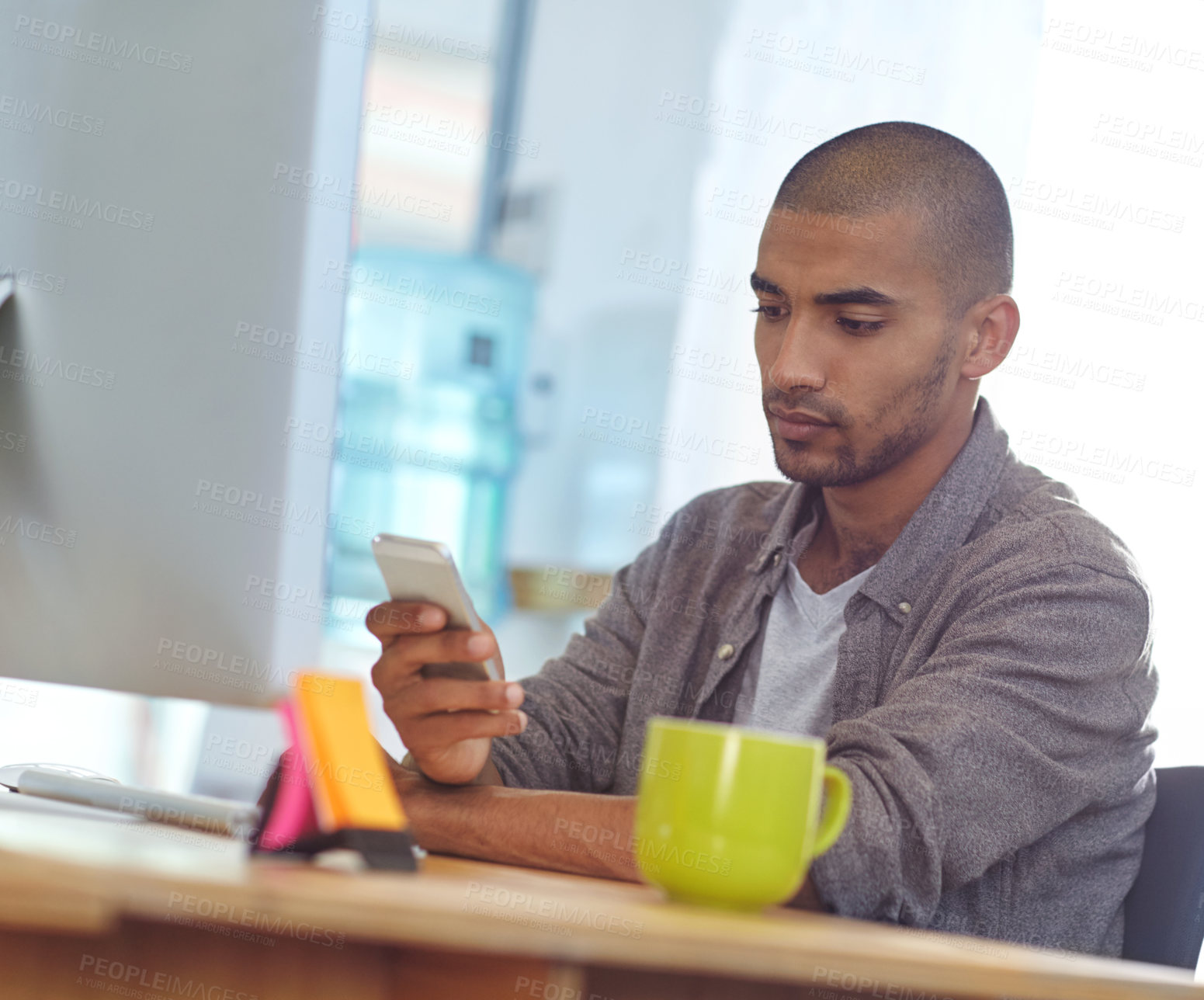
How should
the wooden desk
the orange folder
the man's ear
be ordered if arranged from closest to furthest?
1. the wooden desk
2. the orange folder
3. the man's ear

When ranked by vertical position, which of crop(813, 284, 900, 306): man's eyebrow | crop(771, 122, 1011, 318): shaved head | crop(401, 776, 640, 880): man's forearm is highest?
crop(771, 122, 1011, 318): shaved head

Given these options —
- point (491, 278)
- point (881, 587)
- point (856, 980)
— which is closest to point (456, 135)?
point (491, 278)

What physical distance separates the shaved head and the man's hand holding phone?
0.70 m

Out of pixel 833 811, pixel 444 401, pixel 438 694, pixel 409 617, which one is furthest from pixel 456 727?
pixel 444 401

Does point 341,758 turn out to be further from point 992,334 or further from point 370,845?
point 992,334

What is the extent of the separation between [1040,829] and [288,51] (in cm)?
81

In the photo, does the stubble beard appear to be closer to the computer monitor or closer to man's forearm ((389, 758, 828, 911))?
man's forearm ((389, 758, 828, 911))

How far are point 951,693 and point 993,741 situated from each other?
0.05 metres

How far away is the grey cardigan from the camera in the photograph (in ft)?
2.90

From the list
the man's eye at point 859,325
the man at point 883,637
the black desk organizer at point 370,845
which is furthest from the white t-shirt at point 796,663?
the black desk organizer at point 370,845

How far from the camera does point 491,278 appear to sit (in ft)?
10.1

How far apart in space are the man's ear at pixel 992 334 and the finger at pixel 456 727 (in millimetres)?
753

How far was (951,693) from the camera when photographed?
0.95 meters

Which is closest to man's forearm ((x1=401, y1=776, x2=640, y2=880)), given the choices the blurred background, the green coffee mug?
the green coffee mug
